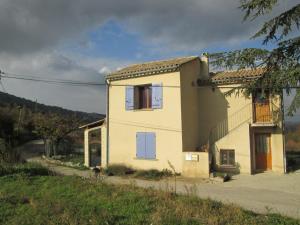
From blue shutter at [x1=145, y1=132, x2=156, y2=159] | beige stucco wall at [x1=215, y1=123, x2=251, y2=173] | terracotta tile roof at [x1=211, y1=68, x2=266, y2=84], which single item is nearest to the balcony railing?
beige stucco wall at [x1=215, y1=123, x2=251, y2=173]

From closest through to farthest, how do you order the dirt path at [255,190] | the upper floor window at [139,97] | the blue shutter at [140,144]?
the dirt path at [255,190] → the blue shutter at [140,144] → the upper floor window at [139,97]

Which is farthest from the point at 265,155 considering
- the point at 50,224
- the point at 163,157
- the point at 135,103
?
the point at 50,224

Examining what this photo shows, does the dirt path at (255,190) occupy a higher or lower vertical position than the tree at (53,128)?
lower

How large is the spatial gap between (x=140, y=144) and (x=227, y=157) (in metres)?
4.87

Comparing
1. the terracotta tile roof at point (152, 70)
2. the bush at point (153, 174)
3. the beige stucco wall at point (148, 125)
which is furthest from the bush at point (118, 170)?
the terracotta tile roof at point (152, 70)

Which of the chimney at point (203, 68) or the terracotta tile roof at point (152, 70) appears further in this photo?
the chimney at point (203, 68)

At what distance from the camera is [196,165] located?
18969 mm

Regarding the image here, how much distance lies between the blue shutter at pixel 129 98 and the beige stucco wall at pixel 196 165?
4.52 metres

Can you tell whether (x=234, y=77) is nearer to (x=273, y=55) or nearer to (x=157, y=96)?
(x=157, y=96)

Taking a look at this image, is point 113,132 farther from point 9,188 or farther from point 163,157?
point 9,188

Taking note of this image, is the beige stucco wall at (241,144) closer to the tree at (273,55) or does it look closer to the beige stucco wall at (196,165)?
the beige stucco wall at (196,165)

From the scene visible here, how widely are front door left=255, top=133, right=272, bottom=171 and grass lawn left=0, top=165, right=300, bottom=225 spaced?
1079 cm

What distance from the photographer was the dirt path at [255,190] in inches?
465

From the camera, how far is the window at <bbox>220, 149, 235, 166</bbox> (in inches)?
789
